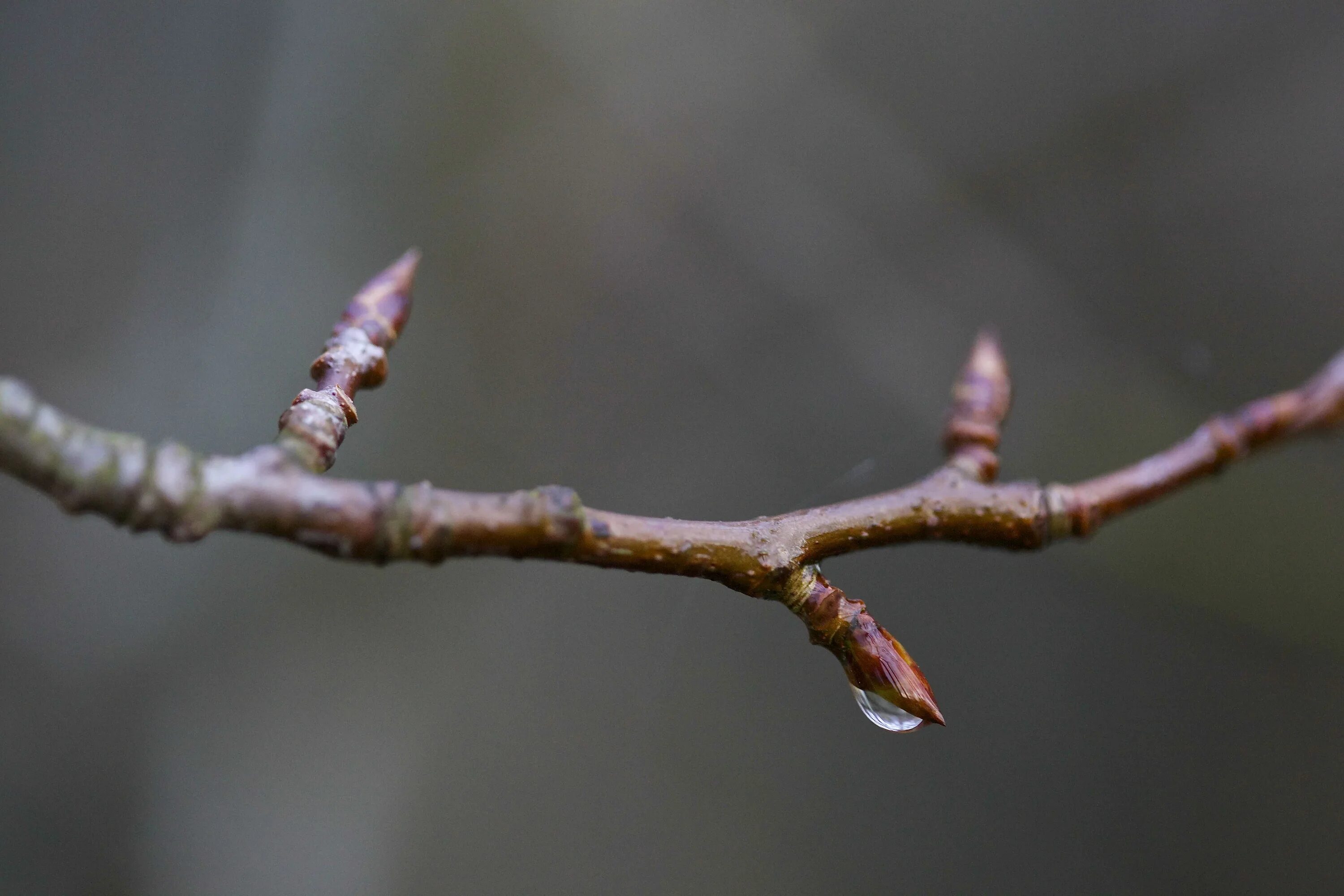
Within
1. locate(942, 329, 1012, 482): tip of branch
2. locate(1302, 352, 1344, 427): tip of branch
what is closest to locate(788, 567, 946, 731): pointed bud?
locate(942, 329, 1012, 482): tip of branch

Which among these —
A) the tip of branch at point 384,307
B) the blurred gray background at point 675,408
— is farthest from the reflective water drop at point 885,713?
the blurred gray background at point 675,408

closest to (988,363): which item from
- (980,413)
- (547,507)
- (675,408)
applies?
(980,413)

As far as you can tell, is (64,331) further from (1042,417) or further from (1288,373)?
Result: (1288,373)

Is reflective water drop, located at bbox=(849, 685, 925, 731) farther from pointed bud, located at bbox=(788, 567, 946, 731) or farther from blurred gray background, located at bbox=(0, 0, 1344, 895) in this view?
blurred gray background, located at bbox=(0, 0, 1344, 895)

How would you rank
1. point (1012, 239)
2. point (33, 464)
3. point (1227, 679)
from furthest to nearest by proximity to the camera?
point (1012, 239), point (1227, 679), point (33, 464)

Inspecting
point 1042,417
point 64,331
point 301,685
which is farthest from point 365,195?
point 1042,417

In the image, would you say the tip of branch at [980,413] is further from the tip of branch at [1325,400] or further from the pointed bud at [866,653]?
the tip of branch at [1325,400]

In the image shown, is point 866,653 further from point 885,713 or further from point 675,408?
point 675,408
